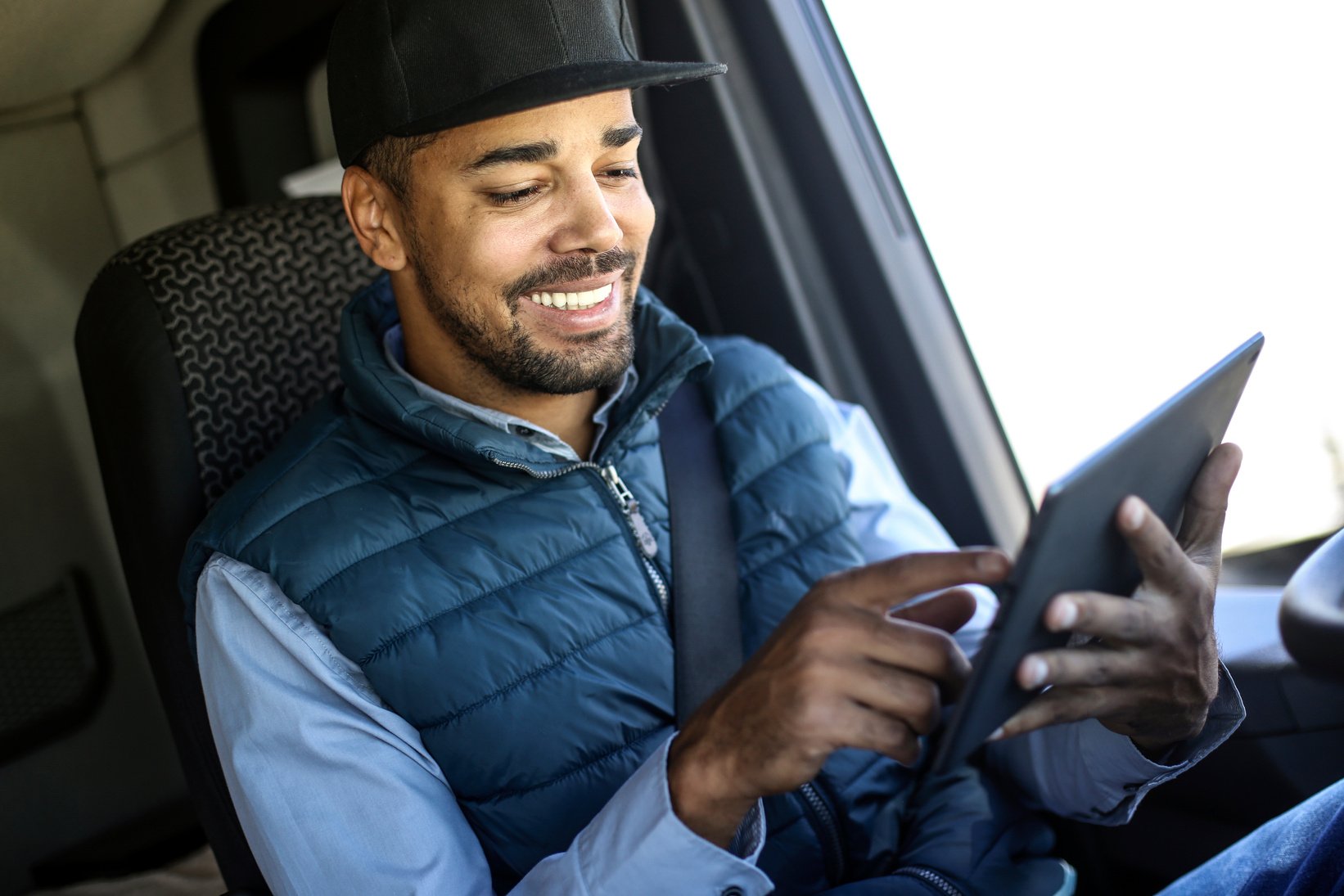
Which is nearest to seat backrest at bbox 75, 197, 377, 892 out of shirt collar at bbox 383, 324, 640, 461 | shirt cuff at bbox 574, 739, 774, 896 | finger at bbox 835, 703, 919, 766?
shirt collar at bbox 383, 324, 640, 461

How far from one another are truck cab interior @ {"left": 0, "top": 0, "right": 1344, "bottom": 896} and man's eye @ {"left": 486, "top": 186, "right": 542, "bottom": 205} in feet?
1.13

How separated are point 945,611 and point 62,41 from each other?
182cm

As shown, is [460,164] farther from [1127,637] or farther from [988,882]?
[988,882]

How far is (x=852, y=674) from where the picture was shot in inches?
36.5

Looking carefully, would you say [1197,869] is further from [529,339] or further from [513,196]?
[513,196]

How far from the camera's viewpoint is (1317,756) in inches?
54.9

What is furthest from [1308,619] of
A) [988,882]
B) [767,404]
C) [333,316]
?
[333,316]

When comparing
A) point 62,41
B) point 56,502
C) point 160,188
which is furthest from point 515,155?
point 160,188

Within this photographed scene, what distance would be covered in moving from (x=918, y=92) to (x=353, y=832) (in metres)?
1.23

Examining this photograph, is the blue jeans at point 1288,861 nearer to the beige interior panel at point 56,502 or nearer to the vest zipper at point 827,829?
the vest zipper at point 827,829

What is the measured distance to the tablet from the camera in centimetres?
80

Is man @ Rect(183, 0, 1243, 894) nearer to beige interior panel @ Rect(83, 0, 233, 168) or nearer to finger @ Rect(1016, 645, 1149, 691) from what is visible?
finger @ Rect(1016, 645, 1149, 691)

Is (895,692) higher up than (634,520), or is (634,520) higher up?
(634,520)

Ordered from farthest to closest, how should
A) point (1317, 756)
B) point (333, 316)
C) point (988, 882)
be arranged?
1. point (333, 316)
2. point (1317, 756)
3. point (988, 882)
